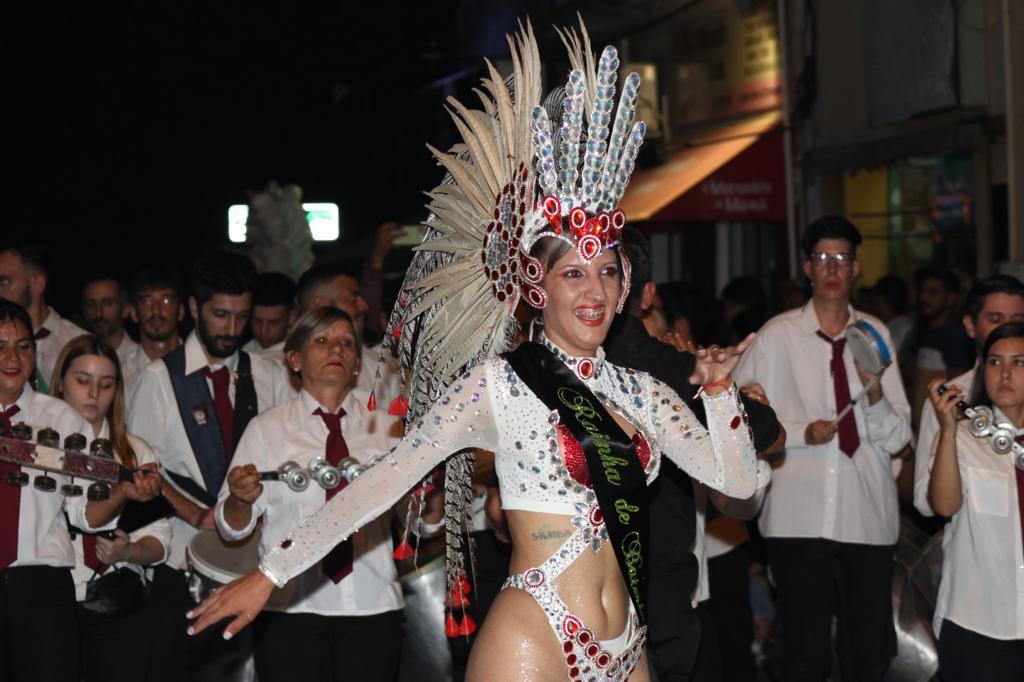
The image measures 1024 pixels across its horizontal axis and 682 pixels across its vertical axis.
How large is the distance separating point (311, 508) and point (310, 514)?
0.54 feet

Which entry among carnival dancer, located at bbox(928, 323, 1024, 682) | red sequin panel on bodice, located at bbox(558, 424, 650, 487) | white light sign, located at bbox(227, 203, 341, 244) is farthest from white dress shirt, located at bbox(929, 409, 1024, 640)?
white light sign, located at bbox(227, 203, 341, 244)

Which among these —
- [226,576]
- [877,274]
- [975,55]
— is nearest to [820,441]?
[226,576]

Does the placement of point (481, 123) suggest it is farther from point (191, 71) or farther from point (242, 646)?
point (191, 71)

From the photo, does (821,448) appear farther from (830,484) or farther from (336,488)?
(336,488)

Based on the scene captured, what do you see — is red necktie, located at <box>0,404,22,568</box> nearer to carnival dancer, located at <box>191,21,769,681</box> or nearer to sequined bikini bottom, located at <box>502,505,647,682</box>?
carnival dancer, located at <box>191,21,769,681</box>

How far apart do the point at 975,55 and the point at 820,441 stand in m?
7.41

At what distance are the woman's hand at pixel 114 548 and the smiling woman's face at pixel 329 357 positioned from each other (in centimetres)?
98

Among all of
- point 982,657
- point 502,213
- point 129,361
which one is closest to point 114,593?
point 129,361

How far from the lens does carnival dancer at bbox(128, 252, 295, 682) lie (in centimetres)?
642

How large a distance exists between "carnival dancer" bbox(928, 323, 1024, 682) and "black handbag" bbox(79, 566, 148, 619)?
3.37 metres

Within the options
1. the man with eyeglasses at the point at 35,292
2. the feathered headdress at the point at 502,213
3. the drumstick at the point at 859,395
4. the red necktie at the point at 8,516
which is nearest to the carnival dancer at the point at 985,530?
the drumstick at the point at 859,395

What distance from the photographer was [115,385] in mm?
6172

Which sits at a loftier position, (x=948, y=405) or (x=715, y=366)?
(x=715, y=366)

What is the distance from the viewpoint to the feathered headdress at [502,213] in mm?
4047
